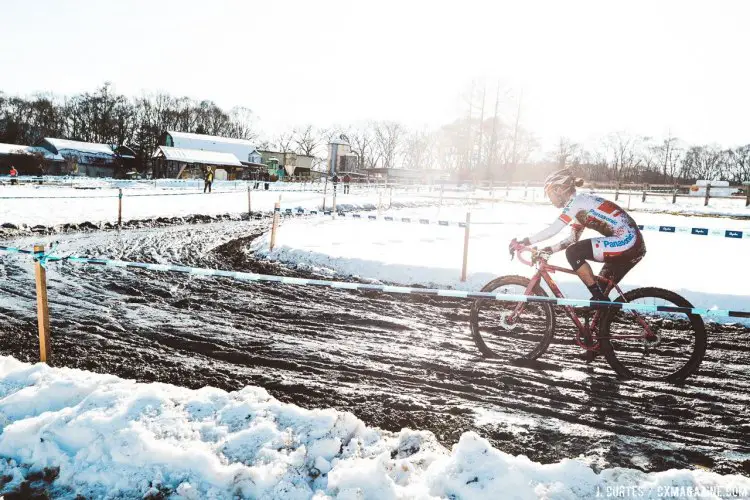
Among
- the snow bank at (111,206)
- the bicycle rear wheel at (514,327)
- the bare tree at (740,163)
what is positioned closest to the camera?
the bicycle rear wheel at (514,327)

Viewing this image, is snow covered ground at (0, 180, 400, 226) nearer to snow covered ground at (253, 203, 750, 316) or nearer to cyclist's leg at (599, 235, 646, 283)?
snow covered ground at (253, 203, 750, 316)

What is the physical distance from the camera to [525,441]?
362 centimetres

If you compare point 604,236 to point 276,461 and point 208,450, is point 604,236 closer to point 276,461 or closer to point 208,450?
point 276,461

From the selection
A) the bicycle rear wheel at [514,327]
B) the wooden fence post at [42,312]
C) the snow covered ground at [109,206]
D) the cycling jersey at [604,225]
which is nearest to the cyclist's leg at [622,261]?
the cycling jersey at [604,225]

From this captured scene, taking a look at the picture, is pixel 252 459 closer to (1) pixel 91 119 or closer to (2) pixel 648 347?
(2) pixel 648 347

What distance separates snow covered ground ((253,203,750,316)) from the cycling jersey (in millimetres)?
3708

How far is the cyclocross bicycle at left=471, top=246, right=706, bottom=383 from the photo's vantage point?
15.5 feet

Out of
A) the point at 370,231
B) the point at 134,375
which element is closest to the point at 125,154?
the point at 370,231

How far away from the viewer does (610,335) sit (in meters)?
4.93

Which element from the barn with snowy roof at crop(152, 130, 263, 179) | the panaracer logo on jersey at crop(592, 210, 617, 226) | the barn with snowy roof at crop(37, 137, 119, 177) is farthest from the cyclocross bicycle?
the barn with snowy roof at crop(37, 137, 119, 177)

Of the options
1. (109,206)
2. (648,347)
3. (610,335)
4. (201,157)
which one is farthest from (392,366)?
Result: (201,157)

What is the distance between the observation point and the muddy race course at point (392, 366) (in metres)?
3.73

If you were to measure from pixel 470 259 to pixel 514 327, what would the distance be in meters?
5.12

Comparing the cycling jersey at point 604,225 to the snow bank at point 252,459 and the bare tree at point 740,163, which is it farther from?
the bare tree at point 740,163
